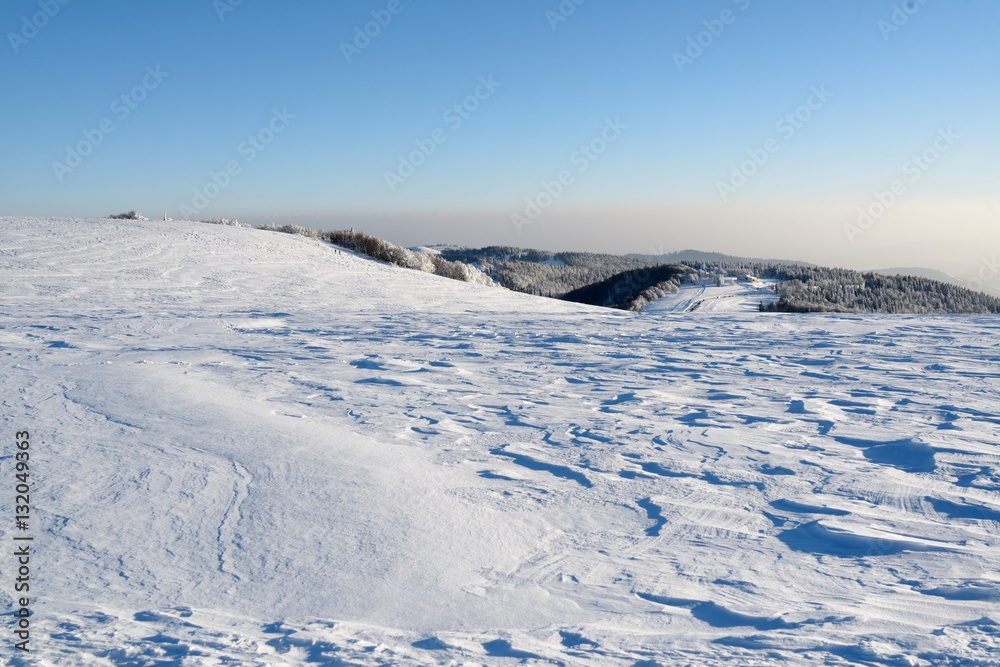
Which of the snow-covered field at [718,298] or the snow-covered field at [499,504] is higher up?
the snow-covered field at [718,298]

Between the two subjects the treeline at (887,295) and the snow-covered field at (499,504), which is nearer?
the snow-covered field at (499,504)

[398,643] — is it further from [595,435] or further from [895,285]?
[895,285]

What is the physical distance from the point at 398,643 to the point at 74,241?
15.2 m

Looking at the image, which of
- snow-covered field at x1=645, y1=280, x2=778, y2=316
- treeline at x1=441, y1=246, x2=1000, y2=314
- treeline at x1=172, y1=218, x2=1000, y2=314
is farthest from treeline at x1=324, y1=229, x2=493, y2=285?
treeline at x1=441, y1=246, x2=1000, y2=314

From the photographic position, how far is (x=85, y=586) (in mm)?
2656

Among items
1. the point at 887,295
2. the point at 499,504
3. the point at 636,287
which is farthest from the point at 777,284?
the point at 499,504

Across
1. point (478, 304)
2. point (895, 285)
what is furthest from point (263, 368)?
point (895, 285)

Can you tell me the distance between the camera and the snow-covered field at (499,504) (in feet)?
7.84

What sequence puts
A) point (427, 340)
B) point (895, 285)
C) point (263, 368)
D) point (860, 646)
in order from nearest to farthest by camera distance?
point (860, 646)
point (263, 368)
point (427, 340)
point (895, 285)

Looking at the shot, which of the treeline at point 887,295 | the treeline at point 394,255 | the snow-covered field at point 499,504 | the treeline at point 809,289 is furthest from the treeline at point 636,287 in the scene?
the snow-covered field at point 499,504

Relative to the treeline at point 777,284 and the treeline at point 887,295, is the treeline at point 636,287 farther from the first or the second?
the treeline at point 887,295

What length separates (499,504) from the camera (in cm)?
349

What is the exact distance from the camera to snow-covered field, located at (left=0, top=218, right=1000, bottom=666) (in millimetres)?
2391

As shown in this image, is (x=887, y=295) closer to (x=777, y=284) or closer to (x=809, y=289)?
(x=809, y=289)
